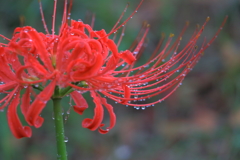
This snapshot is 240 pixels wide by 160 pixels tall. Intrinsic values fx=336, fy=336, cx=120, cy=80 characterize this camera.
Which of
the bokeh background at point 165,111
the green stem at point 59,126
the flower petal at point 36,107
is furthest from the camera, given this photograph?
the bokeh background at point 165,111

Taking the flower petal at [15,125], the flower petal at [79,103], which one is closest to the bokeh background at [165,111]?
the flower petal at [79,103]

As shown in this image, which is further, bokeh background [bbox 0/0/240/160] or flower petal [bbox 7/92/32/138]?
bokeh background [bbox 0/0/240/160]

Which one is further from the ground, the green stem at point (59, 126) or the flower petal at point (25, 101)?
the flower petal at point (25, 101)

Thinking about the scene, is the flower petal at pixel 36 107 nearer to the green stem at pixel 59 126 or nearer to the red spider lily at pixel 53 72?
the red spider lily at pixel 53 72

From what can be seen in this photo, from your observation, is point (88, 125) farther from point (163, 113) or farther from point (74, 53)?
point (163, 113)

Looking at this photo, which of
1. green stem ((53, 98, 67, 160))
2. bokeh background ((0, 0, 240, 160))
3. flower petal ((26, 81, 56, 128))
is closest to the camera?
flower petal ((26, 81, 56, 128))

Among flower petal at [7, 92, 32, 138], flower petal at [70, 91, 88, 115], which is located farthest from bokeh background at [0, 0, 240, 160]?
flower petal at [7, 92, 32, 138]

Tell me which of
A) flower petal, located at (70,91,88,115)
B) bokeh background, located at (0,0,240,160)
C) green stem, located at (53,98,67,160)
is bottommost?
green stem, located at (53,98,67,160)

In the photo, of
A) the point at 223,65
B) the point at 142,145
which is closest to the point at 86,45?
the point at 142,145

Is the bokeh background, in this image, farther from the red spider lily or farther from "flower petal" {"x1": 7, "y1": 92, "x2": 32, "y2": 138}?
"flower petal" {"x1": 7, "y1": 92, "x2": 32, "y2": 138}
